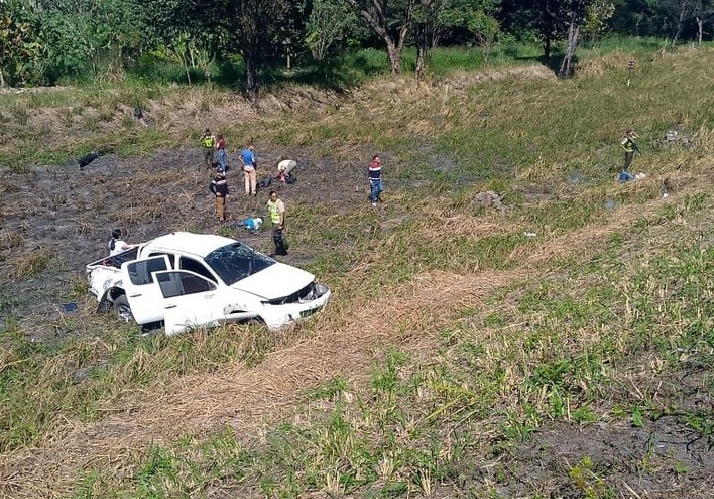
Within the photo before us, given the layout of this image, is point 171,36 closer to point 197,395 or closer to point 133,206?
point 133,206

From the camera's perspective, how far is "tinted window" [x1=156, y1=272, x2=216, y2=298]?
34.2ft

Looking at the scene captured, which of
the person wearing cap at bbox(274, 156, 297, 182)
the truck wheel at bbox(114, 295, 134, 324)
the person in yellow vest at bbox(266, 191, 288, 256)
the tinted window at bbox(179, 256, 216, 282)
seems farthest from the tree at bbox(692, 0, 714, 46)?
the truck wheel at bbox(114, 295, 134, 324)

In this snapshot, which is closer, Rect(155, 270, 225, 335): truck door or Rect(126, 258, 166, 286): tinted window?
Rect(155, 270, 225, 335): truck door

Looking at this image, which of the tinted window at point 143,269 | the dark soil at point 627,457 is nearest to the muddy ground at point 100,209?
the tinted window at point 143,269

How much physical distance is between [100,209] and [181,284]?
7.50m

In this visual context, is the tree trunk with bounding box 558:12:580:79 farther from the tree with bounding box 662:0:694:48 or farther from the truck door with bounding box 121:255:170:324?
the truck door with bounding box 121:255:170:324

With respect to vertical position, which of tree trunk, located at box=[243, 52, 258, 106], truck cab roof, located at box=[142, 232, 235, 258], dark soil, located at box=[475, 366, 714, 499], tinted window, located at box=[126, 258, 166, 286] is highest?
tree trunk, located at box=[243, 52, 258, 106]

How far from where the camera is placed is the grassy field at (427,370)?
591cm

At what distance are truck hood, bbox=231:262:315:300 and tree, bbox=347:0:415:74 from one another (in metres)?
24.3

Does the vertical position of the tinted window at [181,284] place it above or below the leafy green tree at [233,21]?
below

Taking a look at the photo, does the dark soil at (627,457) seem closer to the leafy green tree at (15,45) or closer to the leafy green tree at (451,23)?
the leafy green tree at (451,23)

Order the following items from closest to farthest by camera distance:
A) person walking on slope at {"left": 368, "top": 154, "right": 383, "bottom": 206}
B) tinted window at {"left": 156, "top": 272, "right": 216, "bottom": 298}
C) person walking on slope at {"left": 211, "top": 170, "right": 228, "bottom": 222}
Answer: tinted window at {"left": 156, "top": 272, "right": 216, "bottom": 298}
person walking on slope at {"left": 211, "top": 170, "right": 228, "bottom": 222}
person walking on slope at {"left": 368, "top": 154, "right": 383, "bottom": 206}

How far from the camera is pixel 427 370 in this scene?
25.2ft

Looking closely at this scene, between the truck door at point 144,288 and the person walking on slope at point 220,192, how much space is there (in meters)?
4.61
